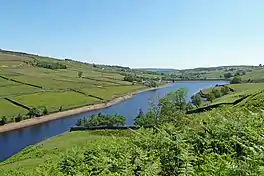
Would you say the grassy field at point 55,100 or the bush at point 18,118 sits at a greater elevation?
the grassy field at point 55,100

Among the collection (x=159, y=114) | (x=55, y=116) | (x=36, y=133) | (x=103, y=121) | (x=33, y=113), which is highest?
(x=159, y=114)

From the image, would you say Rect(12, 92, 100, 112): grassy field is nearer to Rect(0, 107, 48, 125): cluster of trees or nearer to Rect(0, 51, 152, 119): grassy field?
Rect(0, 51, 152, 119): grassy field

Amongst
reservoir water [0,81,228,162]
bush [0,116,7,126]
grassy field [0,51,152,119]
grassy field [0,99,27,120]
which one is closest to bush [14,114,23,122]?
grassy field [0,51,152,119]

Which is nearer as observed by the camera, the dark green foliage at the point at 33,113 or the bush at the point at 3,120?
the bush at the point at 3,120

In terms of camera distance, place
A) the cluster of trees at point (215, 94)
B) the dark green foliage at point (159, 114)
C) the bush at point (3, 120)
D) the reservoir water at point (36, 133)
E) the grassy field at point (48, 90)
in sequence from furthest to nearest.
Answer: the grassy field at point (48, 90) < the cluster of trees at point (215, 94) < the bush at point (3, 120) < the reservoir water at point (36, 133) < the dark green foliage at point (159, 114)

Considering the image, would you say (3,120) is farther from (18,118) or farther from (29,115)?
(29,115)

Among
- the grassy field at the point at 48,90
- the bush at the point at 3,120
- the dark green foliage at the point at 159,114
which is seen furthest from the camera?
the grassy field at the point at 48,90

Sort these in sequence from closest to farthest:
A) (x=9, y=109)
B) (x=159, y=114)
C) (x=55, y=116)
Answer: (x=159, y=114) → (x=9, y=109) → (x=55, y=116)

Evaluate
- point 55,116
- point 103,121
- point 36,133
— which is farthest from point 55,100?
point 103,121

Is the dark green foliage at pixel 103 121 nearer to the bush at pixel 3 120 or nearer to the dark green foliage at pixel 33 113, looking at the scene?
the bush at pixel 3 120

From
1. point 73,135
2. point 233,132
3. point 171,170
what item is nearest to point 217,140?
point 233,132

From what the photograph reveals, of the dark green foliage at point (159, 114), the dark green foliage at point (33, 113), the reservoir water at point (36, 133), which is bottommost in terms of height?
the reservoir water at point (36, 133)

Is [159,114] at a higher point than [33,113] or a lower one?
higher

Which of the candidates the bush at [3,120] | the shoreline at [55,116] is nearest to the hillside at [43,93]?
the bush at [3,120]
